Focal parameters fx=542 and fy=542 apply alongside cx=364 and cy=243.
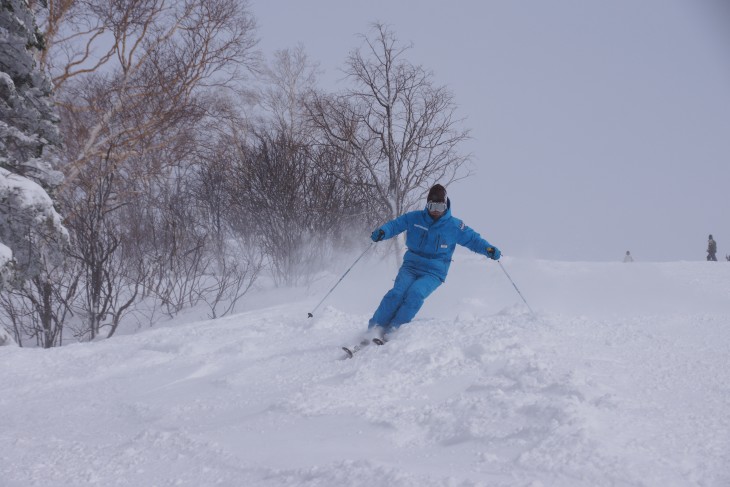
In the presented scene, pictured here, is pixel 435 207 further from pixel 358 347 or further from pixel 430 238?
pixel 358 347

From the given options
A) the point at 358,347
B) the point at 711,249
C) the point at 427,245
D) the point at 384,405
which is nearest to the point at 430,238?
the point at 427,245

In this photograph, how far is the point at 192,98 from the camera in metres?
13.6

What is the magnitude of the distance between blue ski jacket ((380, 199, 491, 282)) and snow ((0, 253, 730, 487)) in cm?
54

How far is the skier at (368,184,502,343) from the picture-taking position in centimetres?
477

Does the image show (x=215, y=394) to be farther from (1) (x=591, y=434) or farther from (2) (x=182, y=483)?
(1) (x=591, y=434)

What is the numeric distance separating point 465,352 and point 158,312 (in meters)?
7.40

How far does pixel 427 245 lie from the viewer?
16.4 feet

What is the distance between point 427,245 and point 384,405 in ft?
7.46

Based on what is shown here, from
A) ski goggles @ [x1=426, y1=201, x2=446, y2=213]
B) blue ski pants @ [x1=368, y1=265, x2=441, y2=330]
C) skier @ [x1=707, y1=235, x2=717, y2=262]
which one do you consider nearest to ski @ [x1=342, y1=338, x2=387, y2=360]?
blue ski pants @ [x1=368, y1=265, x2=441, y2=330]

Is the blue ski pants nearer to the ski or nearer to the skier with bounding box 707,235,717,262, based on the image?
the ski

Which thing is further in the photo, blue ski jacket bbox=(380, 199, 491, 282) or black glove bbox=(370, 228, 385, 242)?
blue ski jacket bbox=(380, 199, 491, 282)

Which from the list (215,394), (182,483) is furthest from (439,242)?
(182,483)

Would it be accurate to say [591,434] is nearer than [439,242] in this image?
Yes

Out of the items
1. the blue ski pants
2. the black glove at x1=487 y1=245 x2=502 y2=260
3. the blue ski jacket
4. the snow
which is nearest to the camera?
the snow
